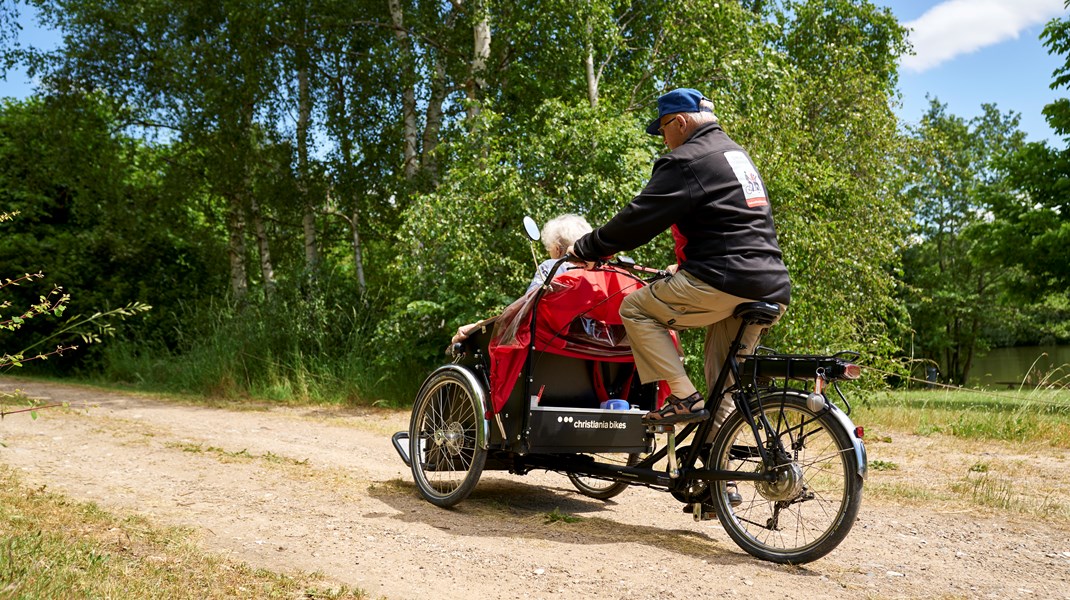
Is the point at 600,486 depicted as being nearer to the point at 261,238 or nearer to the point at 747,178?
the point at 747,178

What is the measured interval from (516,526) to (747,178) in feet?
6.91

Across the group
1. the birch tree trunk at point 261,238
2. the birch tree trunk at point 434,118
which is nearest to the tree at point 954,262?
the birch tree trunk at point 434,118

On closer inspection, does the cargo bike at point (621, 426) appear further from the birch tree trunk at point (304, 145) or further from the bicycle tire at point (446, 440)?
the birch tree trunk at point (304, 145)

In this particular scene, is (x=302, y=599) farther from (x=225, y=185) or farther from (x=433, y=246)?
(x=225, y=185)

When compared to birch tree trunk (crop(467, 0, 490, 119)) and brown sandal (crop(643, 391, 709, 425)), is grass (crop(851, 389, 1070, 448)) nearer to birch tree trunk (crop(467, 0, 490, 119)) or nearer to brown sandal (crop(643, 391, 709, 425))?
brown sandal (crop(643, 391, 709, 425))

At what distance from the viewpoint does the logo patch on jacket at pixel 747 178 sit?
4113 millimetres

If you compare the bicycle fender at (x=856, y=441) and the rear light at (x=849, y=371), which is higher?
the rear light at (x=849, y=371)

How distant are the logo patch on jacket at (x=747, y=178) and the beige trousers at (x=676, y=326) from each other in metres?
0.45

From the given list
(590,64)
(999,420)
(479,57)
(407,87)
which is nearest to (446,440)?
(999,420)

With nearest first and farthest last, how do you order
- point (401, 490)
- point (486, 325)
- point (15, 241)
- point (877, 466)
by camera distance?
point (486, 325) < point (401, 490) < point (877, 466) < point (15, 241)

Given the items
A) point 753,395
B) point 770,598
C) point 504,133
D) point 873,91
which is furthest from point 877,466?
point 873,91

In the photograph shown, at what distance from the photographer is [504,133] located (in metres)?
13.1

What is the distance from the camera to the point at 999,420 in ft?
30.6

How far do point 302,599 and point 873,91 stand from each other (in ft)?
67.4
